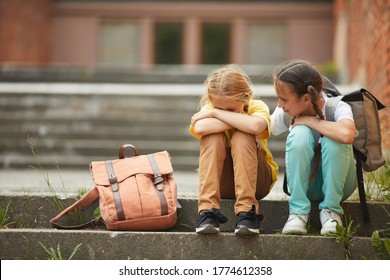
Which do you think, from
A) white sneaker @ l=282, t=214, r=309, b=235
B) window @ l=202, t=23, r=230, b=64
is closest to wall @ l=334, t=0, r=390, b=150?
white sneaker @ l=282, t=214, r=309, b=235

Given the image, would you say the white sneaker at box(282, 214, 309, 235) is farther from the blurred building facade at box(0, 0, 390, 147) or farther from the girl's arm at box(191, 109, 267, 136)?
the blurred building facade at box(0, 0, 390, 147)

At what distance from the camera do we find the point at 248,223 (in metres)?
3.10

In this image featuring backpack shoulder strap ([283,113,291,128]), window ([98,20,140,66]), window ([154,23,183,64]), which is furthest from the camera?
window ([98,20,140,66])

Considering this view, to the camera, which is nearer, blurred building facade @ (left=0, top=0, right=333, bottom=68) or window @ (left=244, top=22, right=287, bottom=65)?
blurred building facade @ (left=0, top=0, right=333, bottom=68)

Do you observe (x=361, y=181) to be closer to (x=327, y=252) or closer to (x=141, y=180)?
(x=327, y=252)

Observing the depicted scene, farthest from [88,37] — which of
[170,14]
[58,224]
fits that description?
[58,224]

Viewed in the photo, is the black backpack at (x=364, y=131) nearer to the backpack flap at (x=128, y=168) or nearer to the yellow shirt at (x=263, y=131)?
the yellow shirt at (x=263, y=131)

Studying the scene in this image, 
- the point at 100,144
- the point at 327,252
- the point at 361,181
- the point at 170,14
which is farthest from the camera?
the point at 170,14

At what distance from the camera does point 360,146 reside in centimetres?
331

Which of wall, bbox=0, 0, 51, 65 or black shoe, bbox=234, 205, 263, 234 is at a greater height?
wall, bbox=0, 0, 51, 65

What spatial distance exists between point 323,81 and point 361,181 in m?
0.59

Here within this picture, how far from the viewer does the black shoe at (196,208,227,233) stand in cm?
309

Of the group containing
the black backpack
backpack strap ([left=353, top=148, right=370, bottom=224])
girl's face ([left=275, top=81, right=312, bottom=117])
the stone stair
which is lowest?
the stone stair

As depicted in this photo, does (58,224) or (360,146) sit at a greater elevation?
(360,146)
